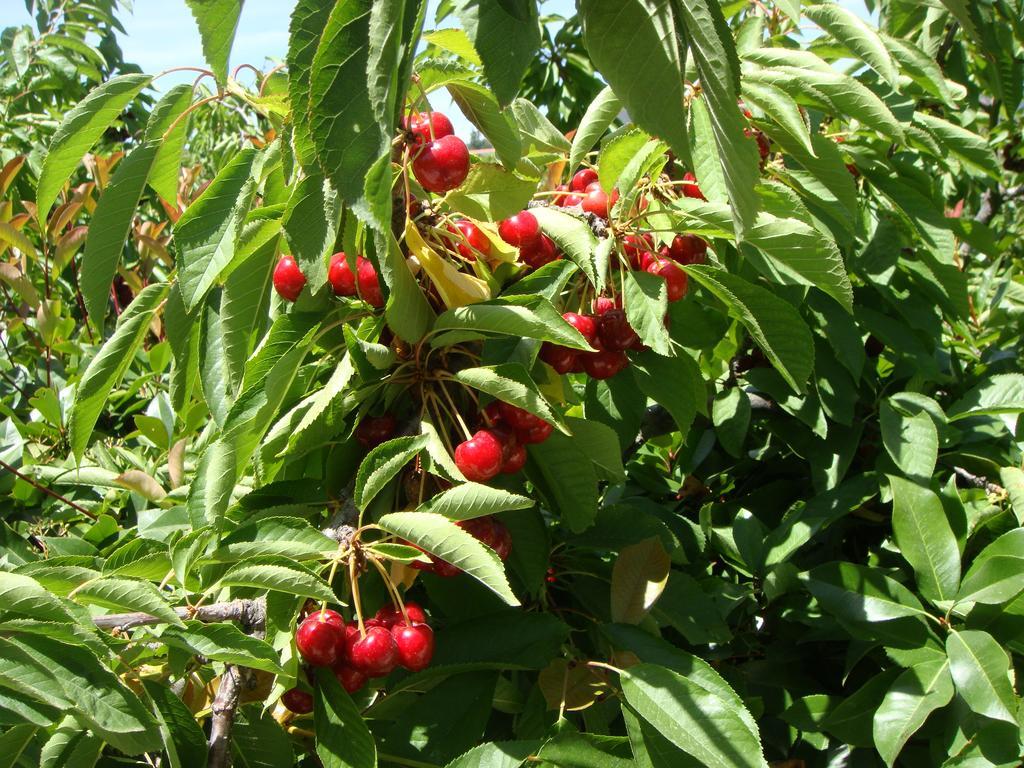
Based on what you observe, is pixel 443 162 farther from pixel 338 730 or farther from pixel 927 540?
pixel 927 540

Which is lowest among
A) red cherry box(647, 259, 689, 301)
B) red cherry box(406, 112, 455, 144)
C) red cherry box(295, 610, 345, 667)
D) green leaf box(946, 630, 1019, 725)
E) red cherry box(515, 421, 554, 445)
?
green leaf box(946, 630, 1019, 725)

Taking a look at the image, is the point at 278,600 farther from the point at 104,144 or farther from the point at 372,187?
the point at 104,144

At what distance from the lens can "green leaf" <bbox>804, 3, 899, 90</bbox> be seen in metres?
1.42

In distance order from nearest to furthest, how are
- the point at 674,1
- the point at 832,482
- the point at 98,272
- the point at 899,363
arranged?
the point at 674,1, the point at 98,272, the point at 832,482, the point at 899,363

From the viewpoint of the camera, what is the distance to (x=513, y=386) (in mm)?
939

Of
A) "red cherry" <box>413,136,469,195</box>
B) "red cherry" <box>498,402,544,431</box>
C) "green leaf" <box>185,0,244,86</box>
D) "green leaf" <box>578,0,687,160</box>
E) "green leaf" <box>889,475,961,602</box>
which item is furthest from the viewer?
"green leaf" <box>889,475,961,602</box>

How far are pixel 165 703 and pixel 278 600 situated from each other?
165 millimetres

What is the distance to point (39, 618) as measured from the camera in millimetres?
849

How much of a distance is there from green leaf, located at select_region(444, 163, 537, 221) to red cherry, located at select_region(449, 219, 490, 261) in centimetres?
6

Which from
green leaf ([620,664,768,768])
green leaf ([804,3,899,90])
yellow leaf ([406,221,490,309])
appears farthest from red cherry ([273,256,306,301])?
green leaf ([804,3,899,90])

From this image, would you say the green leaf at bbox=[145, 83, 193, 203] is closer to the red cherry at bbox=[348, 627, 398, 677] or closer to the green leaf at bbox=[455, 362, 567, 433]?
the green leaf at bbox=[455, 362, 567, 433]

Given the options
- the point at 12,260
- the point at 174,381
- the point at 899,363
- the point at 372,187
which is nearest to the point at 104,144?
the point at 12,260

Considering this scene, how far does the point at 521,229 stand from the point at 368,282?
0.22 meters

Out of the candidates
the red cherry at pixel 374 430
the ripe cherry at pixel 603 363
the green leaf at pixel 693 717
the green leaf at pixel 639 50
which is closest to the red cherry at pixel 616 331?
the ripe cherry at pixel 603 363
